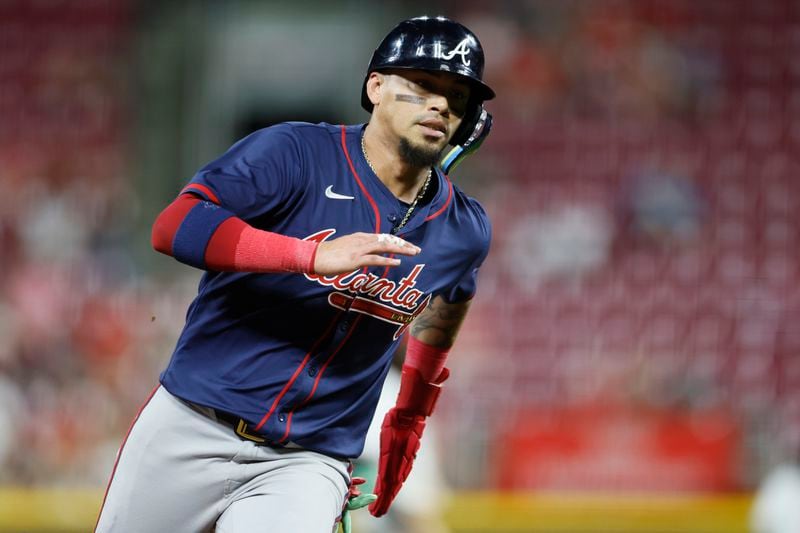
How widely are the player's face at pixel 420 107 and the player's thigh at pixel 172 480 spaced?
36.6 inches

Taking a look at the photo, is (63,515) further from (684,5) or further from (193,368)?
(684,5)

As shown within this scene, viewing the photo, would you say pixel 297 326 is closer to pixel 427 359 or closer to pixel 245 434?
pixel 245 434

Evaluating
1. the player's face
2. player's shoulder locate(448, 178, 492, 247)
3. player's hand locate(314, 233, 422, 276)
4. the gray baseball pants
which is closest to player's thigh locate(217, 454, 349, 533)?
the gray baseball pants

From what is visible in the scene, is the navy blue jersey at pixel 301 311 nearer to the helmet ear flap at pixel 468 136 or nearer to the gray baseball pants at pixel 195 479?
the gray baseball pants at pixel 195 479

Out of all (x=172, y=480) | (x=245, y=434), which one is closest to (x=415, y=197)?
(x=245, y=434)

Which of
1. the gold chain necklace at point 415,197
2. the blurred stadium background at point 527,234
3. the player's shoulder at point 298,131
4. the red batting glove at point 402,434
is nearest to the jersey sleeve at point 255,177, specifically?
the player's shoulder at point 298,131

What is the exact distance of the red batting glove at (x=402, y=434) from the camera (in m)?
3.65

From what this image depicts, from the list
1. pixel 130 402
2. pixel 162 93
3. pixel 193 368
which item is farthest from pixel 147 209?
pixel 193 368

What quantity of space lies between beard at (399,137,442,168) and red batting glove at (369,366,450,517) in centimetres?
80

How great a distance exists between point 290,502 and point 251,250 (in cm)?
68

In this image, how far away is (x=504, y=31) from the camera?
11109 mm

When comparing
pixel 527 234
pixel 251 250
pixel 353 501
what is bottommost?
pixel 527 234

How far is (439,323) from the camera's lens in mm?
3668

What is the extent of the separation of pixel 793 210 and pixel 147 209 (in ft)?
20.4
